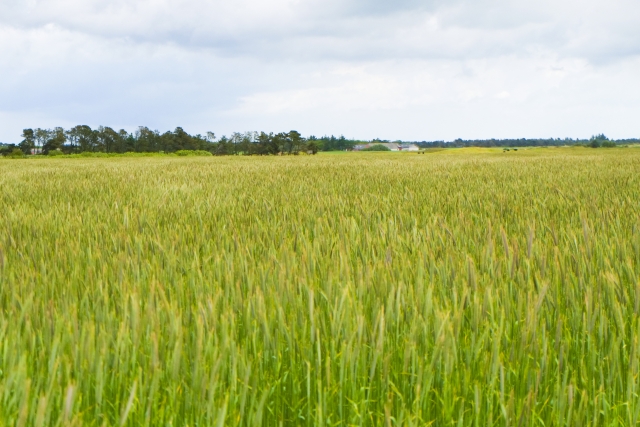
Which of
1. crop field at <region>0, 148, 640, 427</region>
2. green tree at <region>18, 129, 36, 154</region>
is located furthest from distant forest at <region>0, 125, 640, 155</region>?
crop field at <region>0, 148, 640, 427</region>

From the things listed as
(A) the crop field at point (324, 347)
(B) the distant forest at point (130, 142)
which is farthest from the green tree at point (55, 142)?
(A) the crop field at point (324, 347)

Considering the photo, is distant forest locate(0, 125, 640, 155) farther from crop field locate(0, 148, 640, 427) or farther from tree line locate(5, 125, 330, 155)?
crop field locate(0, 148, 640, 427)

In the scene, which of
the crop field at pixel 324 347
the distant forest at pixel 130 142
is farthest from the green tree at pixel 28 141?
the crop field at pixel 324 347

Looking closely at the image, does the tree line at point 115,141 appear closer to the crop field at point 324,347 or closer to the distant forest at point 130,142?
the distant forest at point 130,142

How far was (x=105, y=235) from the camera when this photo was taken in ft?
9.39

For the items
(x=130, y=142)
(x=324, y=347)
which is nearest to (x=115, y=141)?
(x=130, y=142)

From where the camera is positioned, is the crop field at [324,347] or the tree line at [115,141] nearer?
the crop field at [324,347]

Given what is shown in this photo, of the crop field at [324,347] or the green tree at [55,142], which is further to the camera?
the green tree at [55,142]

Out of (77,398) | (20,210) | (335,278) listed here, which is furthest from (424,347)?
(20,210)

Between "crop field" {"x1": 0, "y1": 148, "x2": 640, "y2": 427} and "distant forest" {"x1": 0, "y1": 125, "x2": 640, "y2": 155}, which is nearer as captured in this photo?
"crop field" {"x1": 0, "y1": 148, "x2": 640, "y2": 427}

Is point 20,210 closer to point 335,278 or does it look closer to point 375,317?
point 335,278

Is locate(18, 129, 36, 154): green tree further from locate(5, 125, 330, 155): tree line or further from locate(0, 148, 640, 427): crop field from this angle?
locate(0, 148, 640, 427): crop field

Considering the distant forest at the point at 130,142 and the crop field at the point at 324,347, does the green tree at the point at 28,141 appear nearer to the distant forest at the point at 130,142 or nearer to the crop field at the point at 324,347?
the distant forest at the point at 130,142

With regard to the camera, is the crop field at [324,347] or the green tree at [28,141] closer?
the crop field at [324,347]
